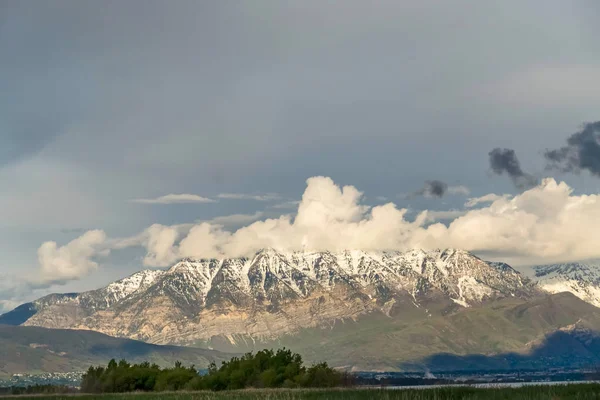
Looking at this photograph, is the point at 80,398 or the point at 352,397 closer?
the point at 352,397

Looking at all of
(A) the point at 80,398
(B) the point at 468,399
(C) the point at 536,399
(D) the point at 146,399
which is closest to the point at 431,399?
(B) the point at 468,399

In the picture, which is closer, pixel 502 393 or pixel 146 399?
pixel 502 393

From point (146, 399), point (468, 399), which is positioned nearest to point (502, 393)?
point (468, 399)

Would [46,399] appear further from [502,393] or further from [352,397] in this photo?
[502,393]

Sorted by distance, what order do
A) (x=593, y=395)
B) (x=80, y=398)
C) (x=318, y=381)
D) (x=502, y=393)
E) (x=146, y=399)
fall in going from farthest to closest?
(x=318, y=381)
(x=80, y=398)
(x=146, y=399)
(x=502, y=393)
(x=593, y=395)

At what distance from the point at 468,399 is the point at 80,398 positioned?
98.8 metres

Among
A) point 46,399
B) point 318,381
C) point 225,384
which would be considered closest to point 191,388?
point 225,384

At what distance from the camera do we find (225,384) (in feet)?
634

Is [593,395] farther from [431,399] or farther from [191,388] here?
[191,388]

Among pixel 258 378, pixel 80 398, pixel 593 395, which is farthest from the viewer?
pixel 258 378

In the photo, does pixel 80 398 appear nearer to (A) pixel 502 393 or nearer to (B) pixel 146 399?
(B) pixel 146 399

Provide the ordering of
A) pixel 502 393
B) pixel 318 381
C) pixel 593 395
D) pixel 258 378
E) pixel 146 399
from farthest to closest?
1. pixel 258 378
2. pixel 318 381
3. pixel 146 399
4. pixel 502 393
5. pixel 593 395

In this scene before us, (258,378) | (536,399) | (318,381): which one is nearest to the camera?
(536,399)

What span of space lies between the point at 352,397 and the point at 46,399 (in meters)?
92.5
